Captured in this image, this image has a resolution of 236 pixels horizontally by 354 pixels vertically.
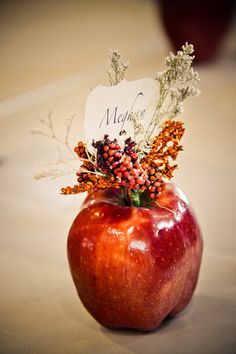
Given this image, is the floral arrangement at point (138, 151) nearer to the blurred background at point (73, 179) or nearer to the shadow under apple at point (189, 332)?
the blurred background at point (73, 179)

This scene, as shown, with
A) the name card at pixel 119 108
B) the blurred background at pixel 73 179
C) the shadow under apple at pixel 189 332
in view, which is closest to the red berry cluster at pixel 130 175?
the name card at pixel 119 108

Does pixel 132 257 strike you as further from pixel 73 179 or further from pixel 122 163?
pixel 73 179

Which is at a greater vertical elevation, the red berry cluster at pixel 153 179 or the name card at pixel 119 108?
the name card at pixel 119 108

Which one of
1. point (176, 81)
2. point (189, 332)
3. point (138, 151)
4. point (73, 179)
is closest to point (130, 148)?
point (138, 151)

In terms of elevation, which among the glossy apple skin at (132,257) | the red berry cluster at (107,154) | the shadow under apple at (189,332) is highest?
the red berry cluster at (107,154)

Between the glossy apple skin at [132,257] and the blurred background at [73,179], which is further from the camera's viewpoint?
the blurred background at [73,179]

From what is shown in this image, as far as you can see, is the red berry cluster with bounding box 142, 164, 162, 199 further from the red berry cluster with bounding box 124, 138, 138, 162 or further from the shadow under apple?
the shadow under apple

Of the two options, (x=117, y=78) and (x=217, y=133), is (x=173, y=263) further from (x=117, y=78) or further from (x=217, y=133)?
(x=217, y=133)
